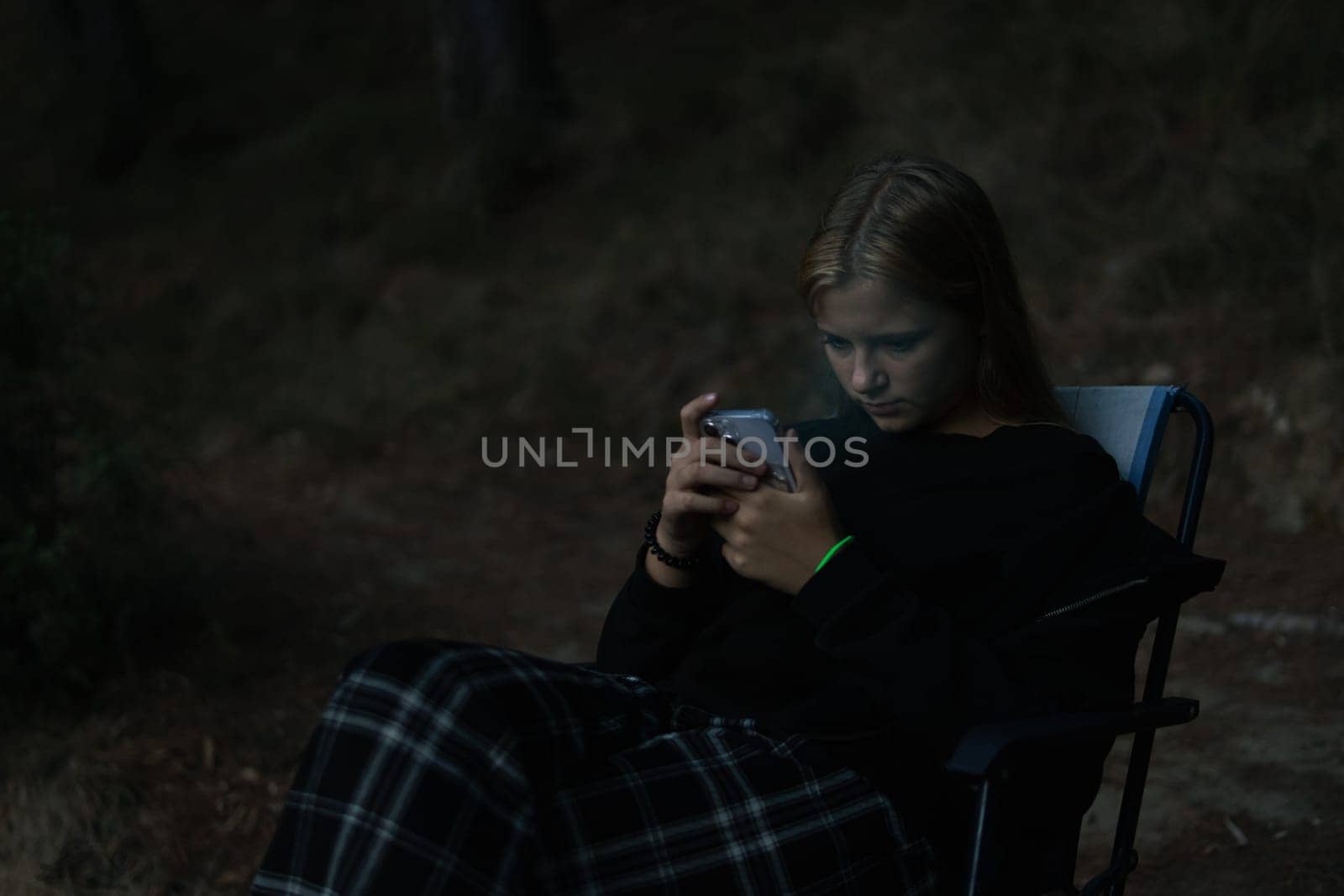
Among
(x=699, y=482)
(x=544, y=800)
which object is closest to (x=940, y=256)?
(x=699, y=482)

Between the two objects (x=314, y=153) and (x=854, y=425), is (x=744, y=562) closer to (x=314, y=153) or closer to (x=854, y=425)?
(x=854, y=425)

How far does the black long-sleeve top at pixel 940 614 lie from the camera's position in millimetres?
1727

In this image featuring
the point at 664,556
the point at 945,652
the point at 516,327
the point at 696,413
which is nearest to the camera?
the point at 945,652

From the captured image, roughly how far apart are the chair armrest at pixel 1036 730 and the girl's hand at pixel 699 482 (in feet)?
1.47

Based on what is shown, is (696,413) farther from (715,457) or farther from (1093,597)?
(1093,597)

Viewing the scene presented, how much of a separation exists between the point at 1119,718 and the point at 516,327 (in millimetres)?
5946

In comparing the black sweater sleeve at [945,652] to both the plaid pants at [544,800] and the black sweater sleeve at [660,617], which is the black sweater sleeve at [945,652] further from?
the black sweater sleeve at [660,617]

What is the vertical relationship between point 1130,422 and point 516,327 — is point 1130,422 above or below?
above

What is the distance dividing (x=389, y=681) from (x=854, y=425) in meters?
0.99

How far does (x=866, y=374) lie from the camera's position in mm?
1953

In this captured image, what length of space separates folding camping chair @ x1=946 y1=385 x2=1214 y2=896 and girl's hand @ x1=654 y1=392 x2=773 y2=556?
470 mm

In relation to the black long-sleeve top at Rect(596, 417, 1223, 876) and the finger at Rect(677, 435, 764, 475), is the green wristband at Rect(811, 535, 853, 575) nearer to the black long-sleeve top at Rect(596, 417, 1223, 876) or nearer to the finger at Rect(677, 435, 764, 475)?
the black long-sleeve top at Rect(596, 417, 1223, 876)

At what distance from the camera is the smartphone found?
183 centimetres

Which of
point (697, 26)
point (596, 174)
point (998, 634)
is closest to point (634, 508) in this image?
point (596, 174)
